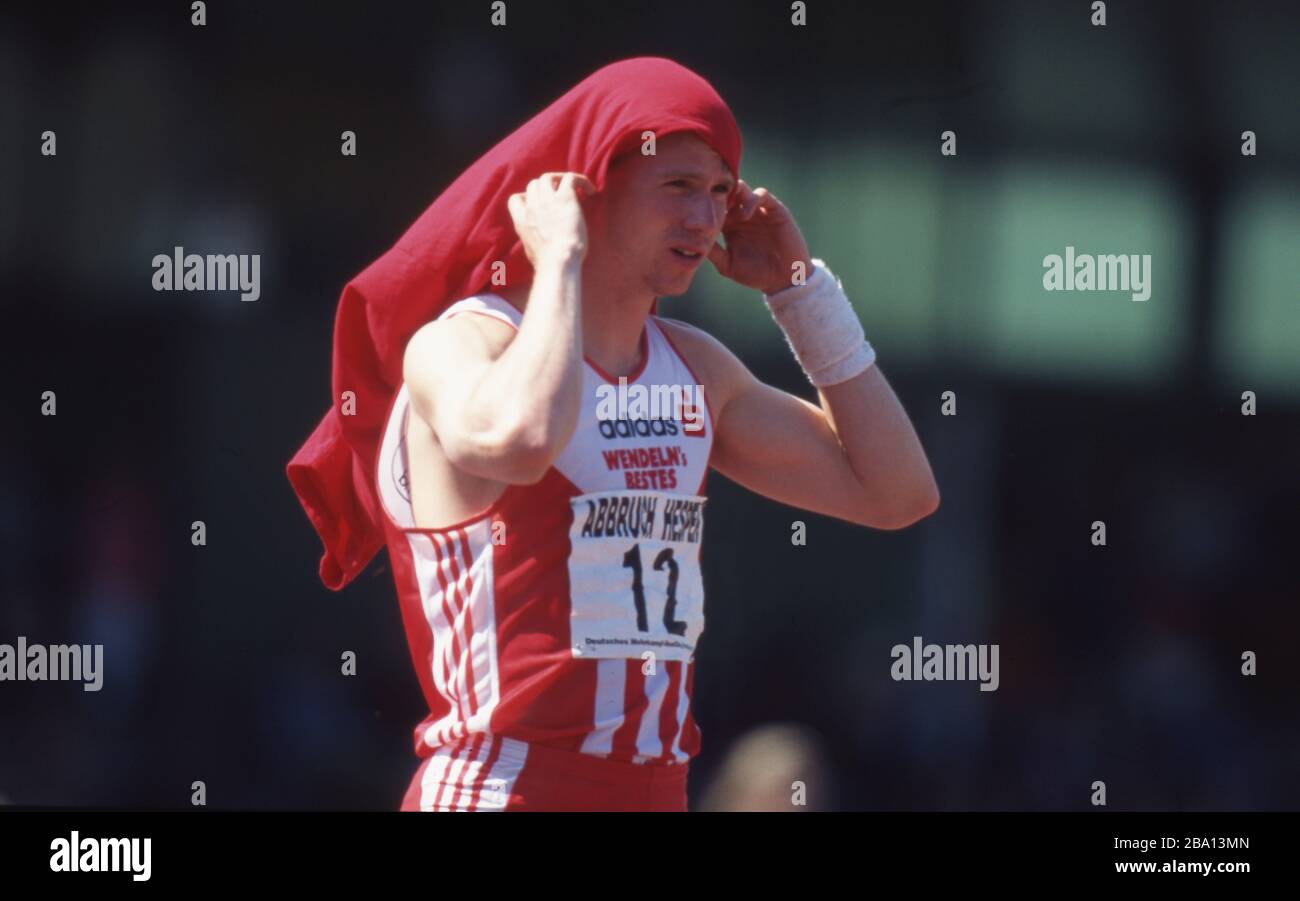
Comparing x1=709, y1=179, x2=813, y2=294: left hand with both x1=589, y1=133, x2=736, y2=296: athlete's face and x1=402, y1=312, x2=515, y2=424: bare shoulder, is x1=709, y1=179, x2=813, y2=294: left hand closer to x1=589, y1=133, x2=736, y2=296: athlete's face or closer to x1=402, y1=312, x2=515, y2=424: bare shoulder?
x1=589, y1=133, x2=736, y2=296: athlete's face

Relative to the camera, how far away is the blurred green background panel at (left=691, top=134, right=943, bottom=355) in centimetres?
380

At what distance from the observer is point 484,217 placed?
9.66ft

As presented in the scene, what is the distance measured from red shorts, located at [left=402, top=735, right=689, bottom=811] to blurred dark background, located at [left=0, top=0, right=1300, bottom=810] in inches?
34.5

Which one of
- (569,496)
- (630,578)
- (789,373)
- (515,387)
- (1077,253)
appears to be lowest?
(630,578)

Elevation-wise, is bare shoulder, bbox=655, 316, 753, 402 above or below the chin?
below

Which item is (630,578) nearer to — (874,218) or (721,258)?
(721,258)

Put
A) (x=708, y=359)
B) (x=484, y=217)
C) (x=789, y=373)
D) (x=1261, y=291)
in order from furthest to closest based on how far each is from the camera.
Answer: (x=789, y=373) → (x=1261, y=291) → (x=708, y=359) → (x=484, y=217)

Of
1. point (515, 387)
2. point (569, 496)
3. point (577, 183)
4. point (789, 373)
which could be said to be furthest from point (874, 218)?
point (515, 387)

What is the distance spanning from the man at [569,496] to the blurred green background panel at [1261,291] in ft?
4.29

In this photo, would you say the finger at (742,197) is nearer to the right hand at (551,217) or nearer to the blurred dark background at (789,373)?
the right hand at (551,217)

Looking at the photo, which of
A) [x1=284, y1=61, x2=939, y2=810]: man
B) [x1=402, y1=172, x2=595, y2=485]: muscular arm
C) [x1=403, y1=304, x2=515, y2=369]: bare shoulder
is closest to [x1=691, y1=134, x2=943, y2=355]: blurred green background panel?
[x1=284, y1=61, x2=939, y2=810]: man

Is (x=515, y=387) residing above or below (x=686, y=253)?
below

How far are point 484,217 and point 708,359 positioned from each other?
0.47 metres
